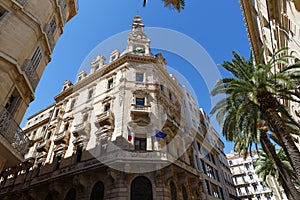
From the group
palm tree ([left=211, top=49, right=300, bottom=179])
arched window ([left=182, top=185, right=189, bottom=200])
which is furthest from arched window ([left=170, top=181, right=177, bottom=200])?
palm tree ([left=211, top=49, right=300, bottom=179])

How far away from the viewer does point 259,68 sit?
12.5m

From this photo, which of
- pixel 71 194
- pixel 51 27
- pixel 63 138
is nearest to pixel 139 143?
pixel 71 194

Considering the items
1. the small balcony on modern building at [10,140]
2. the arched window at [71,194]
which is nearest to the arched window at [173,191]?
the arched window at [71,194]

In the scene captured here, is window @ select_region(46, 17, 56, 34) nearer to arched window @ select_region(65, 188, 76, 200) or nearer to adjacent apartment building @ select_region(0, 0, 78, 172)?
adjacent apartment building @ select_region(0, 0, 78, 172)

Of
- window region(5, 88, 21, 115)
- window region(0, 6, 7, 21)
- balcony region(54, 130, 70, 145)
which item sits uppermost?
window region(0, 6, 7, 21)

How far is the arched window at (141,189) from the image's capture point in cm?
1479

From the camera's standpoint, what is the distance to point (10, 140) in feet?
29.8

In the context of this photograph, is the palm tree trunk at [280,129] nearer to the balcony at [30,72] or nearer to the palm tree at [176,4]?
the palm tree at [176,4]

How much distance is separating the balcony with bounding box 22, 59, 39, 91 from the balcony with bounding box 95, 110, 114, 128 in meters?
8.24

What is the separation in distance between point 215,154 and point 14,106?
33758mm

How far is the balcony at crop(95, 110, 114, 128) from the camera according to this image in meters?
19.2

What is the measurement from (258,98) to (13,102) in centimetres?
1447

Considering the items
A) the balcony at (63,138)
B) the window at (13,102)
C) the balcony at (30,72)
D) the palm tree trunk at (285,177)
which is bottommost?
the palm tree trunk at (285,177)

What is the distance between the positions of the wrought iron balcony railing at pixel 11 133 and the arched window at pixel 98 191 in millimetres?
7668
